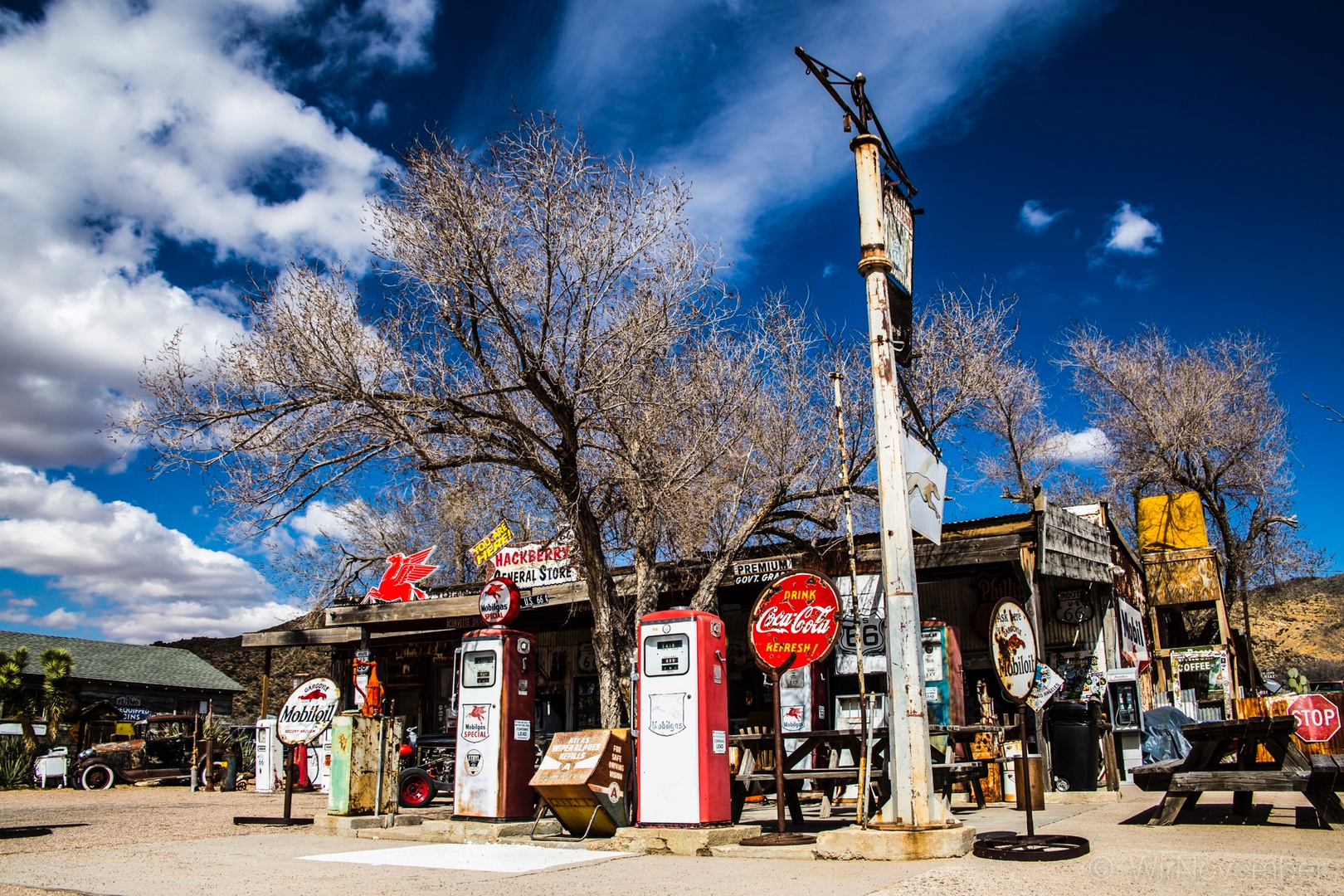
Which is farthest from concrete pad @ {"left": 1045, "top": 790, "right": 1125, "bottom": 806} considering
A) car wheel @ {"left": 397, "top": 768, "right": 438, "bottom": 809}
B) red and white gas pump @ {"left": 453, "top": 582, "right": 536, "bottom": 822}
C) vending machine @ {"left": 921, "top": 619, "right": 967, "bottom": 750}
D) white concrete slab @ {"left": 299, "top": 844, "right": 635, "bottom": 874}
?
car wheel @ {"left": 397, "top": 768, "right": 438, "bottom": 809}

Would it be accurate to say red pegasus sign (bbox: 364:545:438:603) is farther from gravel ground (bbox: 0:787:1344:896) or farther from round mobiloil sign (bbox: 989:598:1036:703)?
round mobiloil sign (bbox: 989:598:1036:703)

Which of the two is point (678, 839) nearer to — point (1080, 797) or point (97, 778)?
point (1080, 797)

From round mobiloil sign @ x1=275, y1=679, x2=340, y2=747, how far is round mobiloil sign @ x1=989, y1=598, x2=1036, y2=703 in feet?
24.2

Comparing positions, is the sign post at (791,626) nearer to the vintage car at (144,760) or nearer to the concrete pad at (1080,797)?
the concrete pad at (1080,797)

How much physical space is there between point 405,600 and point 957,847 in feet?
47.4

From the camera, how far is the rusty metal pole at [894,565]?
655 centimetres

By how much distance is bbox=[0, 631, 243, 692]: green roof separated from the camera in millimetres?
30328

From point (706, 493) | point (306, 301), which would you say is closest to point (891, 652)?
Result: point (706, 493)

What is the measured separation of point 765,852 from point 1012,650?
2484 millimetres

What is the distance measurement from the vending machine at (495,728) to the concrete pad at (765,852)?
2.60 m

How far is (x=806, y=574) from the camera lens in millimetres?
8156

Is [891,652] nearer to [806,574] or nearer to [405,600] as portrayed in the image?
[806,574]

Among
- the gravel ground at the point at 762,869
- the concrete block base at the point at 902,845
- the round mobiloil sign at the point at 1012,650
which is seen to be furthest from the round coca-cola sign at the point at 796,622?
the gravel ground at the point at 762,869

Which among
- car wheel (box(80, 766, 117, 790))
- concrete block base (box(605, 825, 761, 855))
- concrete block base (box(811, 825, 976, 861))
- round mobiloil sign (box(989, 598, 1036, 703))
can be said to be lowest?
car wheel (box(80, 766, 117, 790))
